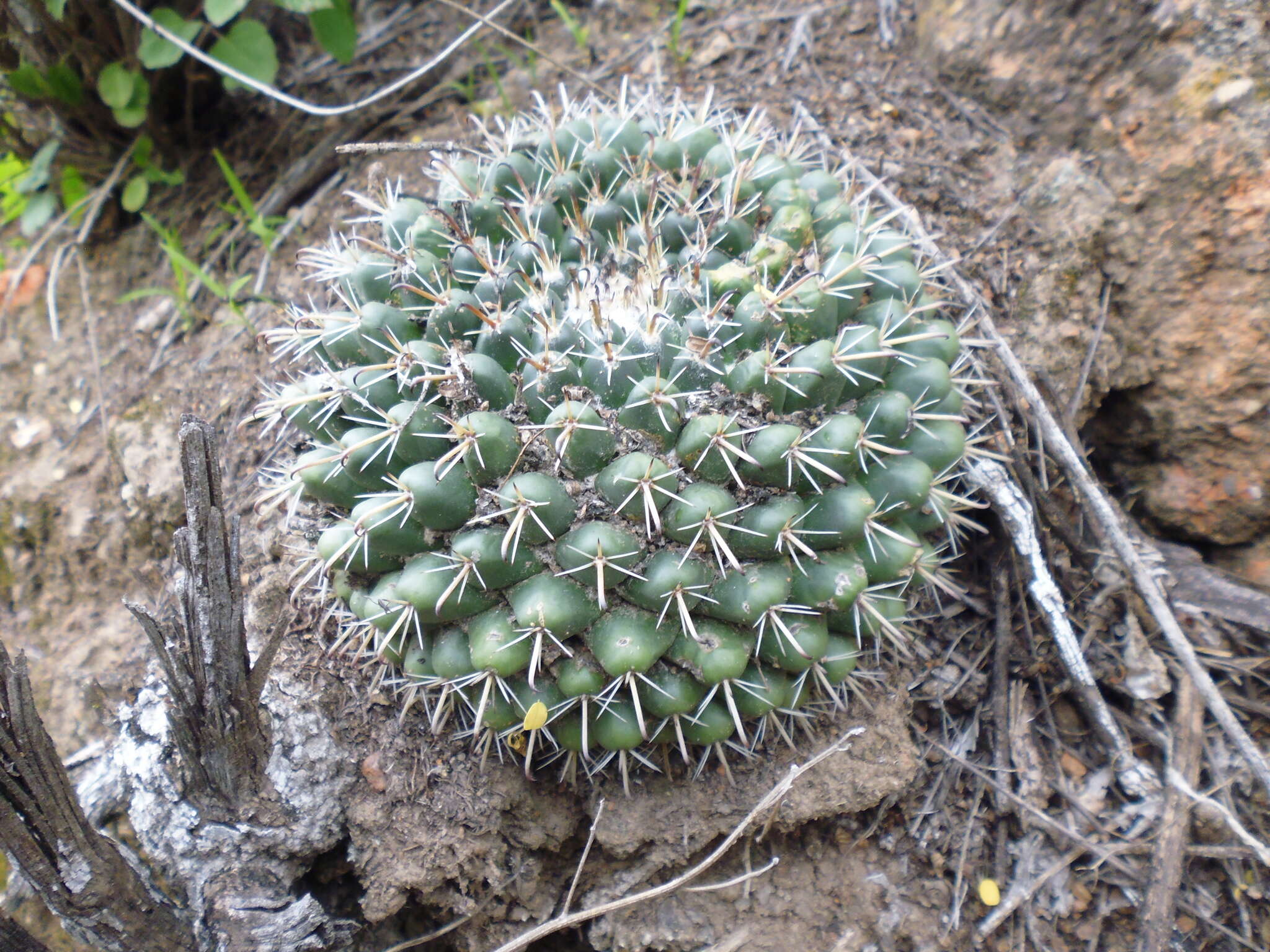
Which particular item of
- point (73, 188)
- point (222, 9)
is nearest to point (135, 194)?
point (73, 188)

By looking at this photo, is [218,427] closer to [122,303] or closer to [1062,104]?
[122,303]

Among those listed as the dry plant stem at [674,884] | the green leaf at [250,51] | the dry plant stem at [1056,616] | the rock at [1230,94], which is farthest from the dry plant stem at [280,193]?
the rock at [1230,94]

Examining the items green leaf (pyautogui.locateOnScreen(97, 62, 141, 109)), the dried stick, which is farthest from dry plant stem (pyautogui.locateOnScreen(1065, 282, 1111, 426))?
green leaf (pyautogui.locateOnScreen(97, 62, 141, 109))

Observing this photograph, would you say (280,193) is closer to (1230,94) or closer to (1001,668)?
(1001,668)

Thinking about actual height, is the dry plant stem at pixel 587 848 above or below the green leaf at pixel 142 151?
below

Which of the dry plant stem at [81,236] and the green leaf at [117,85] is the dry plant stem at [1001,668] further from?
the dry plant stem at [81,236]

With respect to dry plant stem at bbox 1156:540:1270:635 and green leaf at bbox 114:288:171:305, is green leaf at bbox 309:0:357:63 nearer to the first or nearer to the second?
green leaf at bbox 114:288:171:305
